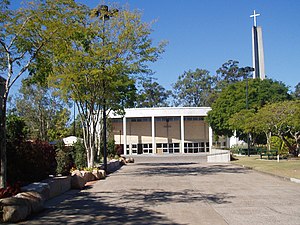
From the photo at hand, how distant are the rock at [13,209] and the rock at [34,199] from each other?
0.49m

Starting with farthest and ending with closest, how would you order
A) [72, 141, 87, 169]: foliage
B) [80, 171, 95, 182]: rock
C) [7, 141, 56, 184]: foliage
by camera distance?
[72, 141, 87, 169]: foliage, [80, 171, 95, 182]: rock, [7, 141, 56, 184]: foliage

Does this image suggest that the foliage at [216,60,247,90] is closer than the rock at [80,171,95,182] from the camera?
No

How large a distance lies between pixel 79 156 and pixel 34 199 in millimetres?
16628

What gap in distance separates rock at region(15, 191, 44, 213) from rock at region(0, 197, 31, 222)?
1.60 feet

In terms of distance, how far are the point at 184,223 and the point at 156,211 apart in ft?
5.56

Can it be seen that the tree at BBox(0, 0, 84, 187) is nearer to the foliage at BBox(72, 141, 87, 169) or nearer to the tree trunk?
the tree trunk

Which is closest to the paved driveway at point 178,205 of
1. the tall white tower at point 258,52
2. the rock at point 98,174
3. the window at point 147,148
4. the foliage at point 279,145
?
the rock at point 98,174

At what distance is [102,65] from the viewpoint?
22688mm

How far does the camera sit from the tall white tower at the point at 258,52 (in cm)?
6800

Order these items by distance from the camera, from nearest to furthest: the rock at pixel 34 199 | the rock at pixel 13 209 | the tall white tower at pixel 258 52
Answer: the rock at pixel 13 209 < the rock at pixel 34 199 < the tall white tower at pixel 258 52

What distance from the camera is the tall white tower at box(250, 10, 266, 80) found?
6800cm

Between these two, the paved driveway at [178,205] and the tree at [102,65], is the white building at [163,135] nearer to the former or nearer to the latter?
the tree at [102,65]

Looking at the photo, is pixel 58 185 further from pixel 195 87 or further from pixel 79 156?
pixel 195 87

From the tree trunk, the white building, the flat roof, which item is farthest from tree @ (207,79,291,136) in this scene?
the tree trunk
